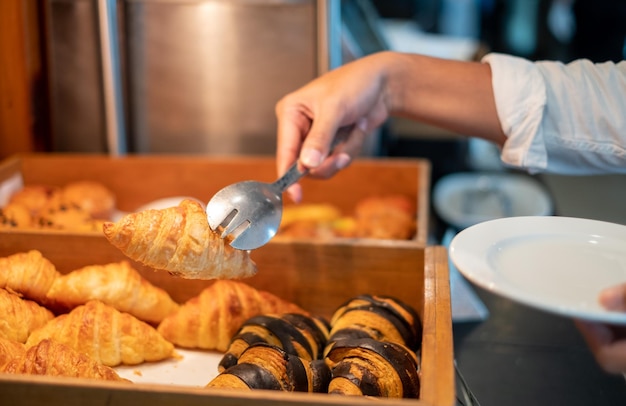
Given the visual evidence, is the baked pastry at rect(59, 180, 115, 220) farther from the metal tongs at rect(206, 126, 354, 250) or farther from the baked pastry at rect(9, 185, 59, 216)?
the metal tongs at rect(206, 126, 354, 250)

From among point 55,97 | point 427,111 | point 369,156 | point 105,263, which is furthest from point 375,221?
point 55,97

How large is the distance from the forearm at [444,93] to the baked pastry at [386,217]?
33 cm

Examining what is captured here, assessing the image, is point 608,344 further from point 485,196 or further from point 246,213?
point 485,196

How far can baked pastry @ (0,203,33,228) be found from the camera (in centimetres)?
150

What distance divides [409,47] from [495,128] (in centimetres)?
334

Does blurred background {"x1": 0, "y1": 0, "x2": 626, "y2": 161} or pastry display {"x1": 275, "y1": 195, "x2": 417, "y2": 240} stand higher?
blurred background {"x1": 0, "y1": 0, "x2": 626, "y2": 161}

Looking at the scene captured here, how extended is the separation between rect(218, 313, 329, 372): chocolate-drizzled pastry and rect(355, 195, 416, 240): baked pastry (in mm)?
592

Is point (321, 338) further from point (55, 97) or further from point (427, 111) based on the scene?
point (55, 97)

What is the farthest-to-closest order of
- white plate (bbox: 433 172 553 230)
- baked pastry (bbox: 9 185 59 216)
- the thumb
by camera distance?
white plate (bbox: 433 172 553 230)
baked pastry (bbox: 9 185 59 216)
the thumb

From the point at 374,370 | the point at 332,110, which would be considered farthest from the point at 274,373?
the point at 332,110

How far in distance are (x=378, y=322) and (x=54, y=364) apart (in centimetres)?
50

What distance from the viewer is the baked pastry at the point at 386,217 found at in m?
1.67

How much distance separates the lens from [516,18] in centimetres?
551

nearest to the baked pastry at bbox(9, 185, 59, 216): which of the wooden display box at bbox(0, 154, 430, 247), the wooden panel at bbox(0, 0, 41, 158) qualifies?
the wooden display box at bbox(0, 154, 430, 247)
